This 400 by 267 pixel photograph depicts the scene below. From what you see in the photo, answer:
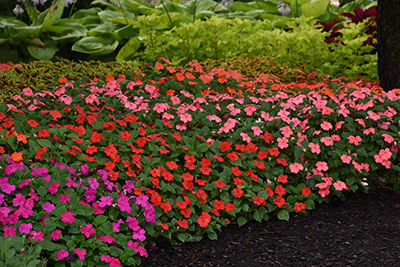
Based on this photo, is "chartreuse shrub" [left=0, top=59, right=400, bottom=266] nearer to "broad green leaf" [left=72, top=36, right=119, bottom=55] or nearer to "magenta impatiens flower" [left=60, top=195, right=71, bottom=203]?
"magenta impatiens flower" [left=60, top=195, right=71, bottom=203]

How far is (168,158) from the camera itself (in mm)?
2617

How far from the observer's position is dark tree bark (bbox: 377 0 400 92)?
3605 mm

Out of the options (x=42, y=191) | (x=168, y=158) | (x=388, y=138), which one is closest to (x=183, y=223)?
(x=168, y=158)

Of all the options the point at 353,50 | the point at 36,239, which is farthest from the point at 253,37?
the point at 36,239

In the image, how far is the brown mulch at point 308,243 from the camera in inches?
89.7

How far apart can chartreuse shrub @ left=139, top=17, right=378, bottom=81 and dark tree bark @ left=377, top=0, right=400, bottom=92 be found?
2.24 feet

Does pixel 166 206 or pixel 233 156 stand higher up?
pixel 233 156

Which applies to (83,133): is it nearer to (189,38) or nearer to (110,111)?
(110,111)

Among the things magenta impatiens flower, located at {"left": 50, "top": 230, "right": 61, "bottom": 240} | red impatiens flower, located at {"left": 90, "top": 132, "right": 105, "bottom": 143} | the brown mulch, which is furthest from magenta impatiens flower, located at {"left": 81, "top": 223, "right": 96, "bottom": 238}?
red impatiens flower, located at {"left": 90, "top": 132, "right": 105, "bottom": 143}

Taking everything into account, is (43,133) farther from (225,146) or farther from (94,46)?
(94,46)

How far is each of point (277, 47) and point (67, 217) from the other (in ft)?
11.3

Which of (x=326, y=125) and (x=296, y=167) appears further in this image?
(x=326, y=125)

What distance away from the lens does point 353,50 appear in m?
4.66

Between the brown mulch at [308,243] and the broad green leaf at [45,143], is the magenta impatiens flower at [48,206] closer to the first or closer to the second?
the broad green leaf at [45,143]
